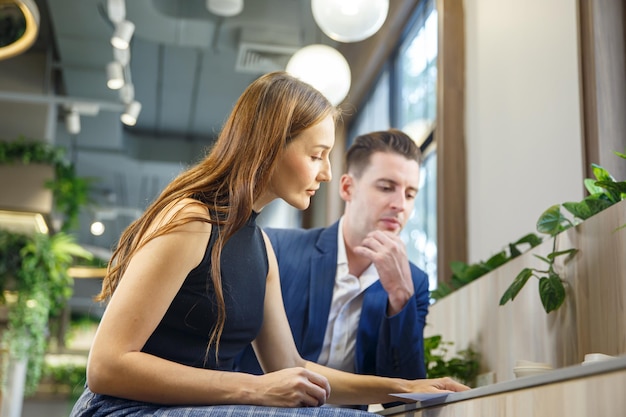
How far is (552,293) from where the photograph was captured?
2.13 metres

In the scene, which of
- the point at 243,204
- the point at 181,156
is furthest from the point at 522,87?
the point at 181,156

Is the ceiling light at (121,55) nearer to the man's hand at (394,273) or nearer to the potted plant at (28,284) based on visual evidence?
the potted plant at (28,284)

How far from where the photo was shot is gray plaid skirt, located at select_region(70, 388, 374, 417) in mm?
1376

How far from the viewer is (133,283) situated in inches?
56.1

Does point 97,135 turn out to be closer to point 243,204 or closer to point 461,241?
point 461,241

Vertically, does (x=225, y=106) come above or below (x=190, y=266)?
above

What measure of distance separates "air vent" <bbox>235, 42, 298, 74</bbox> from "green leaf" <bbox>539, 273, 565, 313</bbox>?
5421 mm

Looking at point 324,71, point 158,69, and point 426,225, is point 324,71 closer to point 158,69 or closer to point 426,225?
point 426,225

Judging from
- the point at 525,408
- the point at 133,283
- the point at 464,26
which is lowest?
the point at 525,408

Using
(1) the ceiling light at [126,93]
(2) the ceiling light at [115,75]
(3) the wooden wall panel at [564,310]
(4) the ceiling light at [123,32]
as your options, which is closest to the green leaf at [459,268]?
(3) the wooden wall panel at [564,310]

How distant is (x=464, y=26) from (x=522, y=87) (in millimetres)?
1038

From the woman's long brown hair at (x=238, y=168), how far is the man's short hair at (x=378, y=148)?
1.02m

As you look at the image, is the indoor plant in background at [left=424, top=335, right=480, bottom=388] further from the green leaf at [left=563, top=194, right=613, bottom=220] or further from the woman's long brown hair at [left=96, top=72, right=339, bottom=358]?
the woman's long brown hair at [left=96, top=72, right=339, bottom=358]

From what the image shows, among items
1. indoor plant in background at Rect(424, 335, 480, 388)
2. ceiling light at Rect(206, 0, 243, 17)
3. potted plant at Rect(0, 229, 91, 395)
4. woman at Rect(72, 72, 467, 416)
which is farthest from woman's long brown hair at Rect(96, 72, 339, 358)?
potted plant at Rect(0, 229, 91, 395)
